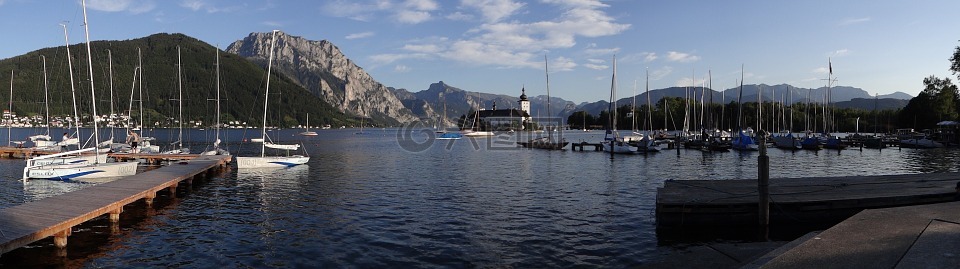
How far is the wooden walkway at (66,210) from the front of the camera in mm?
16188

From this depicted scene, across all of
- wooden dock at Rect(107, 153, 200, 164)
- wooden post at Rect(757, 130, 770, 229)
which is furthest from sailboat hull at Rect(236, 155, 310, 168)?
wooden post at Rect(757, 130, 770, 229)

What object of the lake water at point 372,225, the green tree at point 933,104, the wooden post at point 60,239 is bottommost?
the lake water at point 372,225

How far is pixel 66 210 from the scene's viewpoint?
65.3 ft

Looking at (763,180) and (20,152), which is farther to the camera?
(20,152)

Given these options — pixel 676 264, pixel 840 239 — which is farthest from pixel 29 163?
pixel 840 239

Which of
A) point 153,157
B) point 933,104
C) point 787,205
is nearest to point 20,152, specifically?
point 153,157

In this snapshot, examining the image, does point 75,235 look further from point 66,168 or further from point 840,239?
point 840,239

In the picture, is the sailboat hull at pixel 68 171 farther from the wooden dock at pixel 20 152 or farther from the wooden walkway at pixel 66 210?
the wooden dock at pixel 20 152

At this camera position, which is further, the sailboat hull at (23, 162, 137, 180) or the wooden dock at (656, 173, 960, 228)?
the sailboat hull at (23, 162, 137, 180)

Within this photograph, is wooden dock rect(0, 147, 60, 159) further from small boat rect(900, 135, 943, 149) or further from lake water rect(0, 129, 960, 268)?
small boat rect(900, 135, 943, 149)

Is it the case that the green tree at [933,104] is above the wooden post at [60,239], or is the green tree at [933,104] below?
above

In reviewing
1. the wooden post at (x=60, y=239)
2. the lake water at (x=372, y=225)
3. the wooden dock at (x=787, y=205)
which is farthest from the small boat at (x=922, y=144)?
the wooden post at (x=60, y=239)

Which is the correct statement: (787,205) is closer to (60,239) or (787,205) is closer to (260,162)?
(60,239)

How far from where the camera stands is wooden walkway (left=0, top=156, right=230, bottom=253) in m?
16.2
